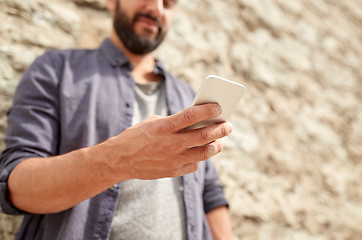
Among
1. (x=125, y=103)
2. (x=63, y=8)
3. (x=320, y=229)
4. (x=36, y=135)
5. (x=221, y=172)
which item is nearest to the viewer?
(x=36, y=135)

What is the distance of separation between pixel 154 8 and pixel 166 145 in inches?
26.9

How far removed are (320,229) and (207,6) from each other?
1.33 m

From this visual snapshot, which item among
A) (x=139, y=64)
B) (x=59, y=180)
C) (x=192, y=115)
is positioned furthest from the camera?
(x=139, y=64)

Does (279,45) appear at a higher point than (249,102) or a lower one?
higher

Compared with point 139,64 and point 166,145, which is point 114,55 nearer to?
point 139,64

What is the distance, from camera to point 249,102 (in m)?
1.52

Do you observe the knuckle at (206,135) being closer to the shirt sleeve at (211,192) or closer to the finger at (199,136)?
the finger at (199,136)

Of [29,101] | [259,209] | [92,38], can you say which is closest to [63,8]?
[92,38]

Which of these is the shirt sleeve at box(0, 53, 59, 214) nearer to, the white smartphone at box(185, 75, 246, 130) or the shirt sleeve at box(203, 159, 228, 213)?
the white smartphone at box(185, 75, 246, 130)

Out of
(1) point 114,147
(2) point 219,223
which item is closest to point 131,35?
(1) point 114,147

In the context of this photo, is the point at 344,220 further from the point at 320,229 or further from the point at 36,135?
the point at 36,135

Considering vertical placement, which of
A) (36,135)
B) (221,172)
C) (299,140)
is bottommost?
(221,172)

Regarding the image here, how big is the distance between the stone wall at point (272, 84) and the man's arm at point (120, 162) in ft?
1.51

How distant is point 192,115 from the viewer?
47 centimetres
